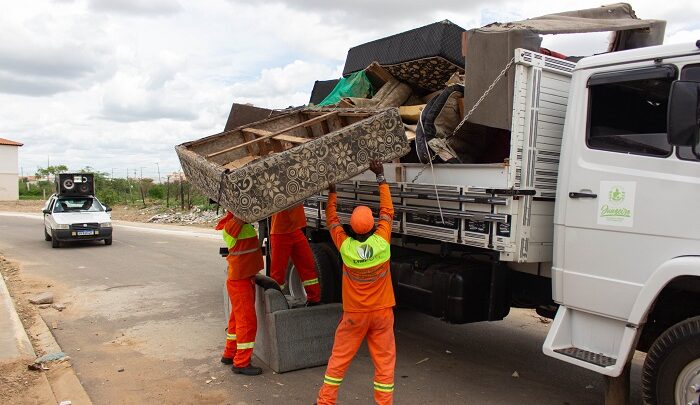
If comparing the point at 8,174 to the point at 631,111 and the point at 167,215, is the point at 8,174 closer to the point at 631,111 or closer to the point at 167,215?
the point at 167,215

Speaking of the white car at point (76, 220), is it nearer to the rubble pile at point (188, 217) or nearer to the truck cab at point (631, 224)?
the rubble pile at point (188, 217)

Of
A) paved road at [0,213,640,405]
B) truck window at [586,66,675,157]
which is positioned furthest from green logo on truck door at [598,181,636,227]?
paved road at [0,213,640,405]

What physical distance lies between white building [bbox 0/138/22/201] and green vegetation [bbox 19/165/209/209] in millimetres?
1180

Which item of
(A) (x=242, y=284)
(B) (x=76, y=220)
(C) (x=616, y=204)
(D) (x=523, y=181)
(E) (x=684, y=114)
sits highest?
(E) (x=684, y=114)

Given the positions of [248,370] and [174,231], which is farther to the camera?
[174,231]

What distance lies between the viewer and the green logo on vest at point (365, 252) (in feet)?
13.4

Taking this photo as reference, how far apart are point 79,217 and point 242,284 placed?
11829 mm

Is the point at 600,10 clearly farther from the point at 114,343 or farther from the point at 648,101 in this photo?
the point at 114,343

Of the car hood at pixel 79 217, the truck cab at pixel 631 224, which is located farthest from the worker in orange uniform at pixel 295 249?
the car hood at pixel 79 217

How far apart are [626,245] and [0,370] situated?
5.19 metres

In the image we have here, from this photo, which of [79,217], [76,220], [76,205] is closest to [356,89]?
[76,220]

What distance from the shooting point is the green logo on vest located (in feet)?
13.4

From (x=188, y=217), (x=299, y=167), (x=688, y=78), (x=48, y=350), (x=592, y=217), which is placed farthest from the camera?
(x=188, y=217)

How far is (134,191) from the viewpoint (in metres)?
40.4
